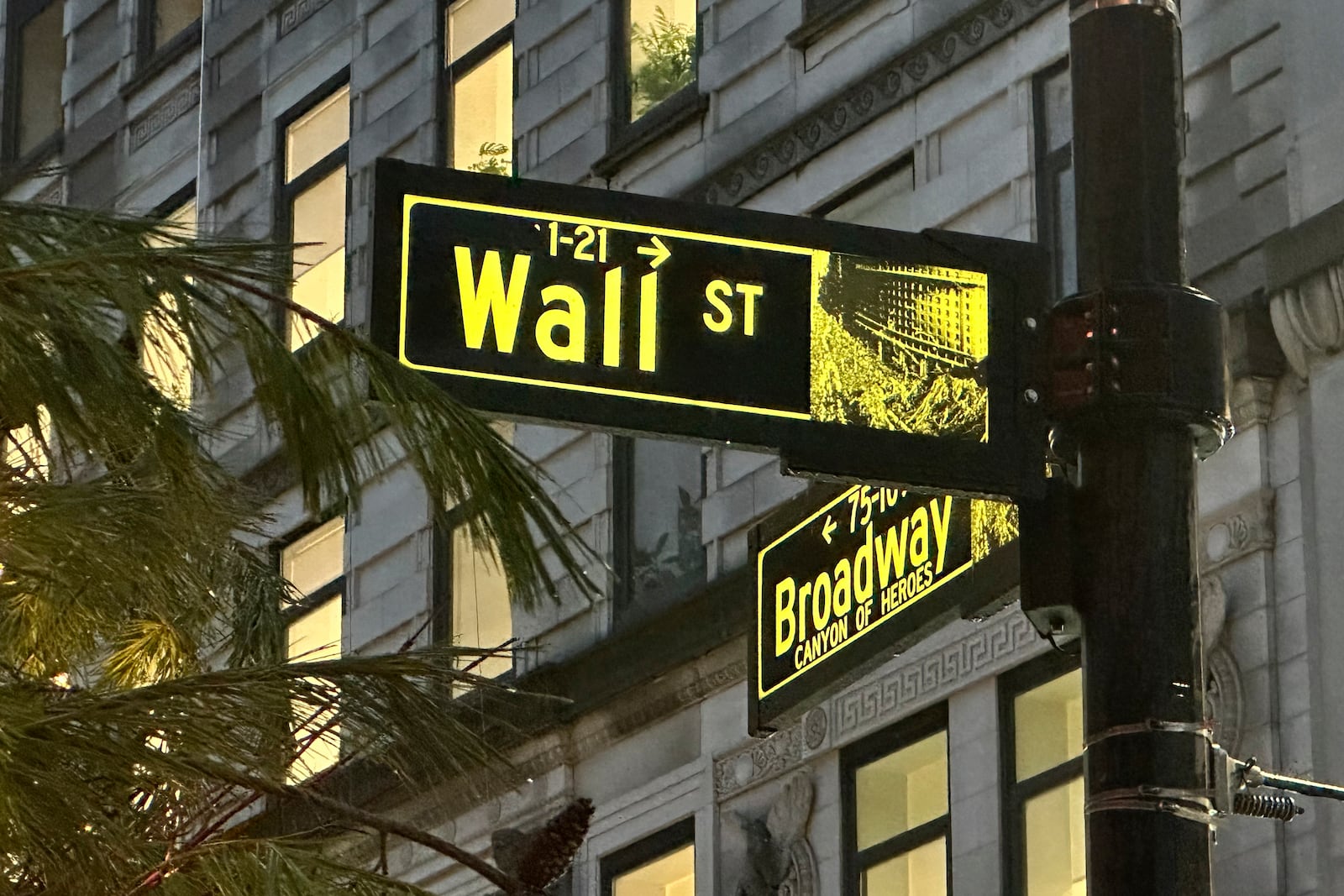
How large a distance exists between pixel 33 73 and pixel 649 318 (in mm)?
29140

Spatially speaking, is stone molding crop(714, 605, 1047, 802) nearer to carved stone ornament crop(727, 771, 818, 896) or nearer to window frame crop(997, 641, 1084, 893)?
window frame crop(997, 641, 1084, 893)

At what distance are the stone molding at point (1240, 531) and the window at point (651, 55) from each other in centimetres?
761

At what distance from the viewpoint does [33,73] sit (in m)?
34.0

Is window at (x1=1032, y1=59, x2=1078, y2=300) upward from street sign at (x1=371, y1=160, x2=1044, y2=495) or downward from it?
upward

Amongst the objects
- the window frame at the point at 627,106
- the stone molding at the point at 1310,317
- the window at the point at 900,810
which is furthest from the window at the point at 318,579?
the stone molding at the point at 1310,317

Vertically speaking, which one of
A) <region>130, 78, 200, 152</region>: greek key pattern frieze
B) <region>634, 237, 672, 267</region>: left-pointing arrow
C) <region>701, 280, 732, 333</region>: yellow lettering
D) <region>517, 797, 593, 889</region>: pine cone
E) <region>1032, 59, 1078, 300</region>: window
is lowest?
<region>517, 797, 593, 889</region>: pine cone

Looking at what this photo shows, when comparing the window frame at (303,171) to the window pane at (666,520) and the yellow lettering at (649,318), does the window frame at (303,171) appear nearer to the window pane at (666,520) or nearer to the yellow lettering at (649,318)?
the window pane at (666,520)

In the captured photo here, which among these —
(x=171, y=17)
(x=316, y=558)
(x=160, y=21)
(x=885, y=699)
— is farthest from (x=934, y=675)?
(x=160, y=21)

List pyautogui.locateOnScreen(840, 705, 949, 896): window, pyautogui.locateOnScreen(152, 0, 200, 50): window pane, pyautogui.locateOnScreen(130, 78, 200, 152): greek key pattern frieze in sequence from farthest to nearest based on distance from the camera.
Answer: pyautogui.locateOnScreen(152, 0, 200, 50): window pane < pyautogui.locateOnScreen(130, 78, 200, 152): greek key pattern frieze < pyautogui.locateOnScreen(840, 705, 949, 896): window

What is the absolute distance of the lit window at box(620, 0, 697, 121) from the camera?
2250 cm

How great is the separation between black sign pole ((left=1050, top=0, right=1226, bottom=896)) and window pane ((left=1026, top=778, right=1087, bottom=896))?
423 inches

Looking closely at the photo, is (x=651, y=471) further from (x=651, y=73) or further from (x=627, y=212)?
(x=627, y=212)

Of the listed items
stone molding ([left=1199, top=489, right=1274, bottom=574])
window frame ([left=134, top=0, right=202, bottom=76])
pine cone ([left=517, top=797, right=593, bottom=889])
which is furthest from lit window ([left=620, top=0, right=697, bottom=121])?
pine cone ([left=517, top=797, right=593, bottom=889])

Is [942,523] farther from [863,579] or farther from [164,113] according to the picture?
[164,113]
